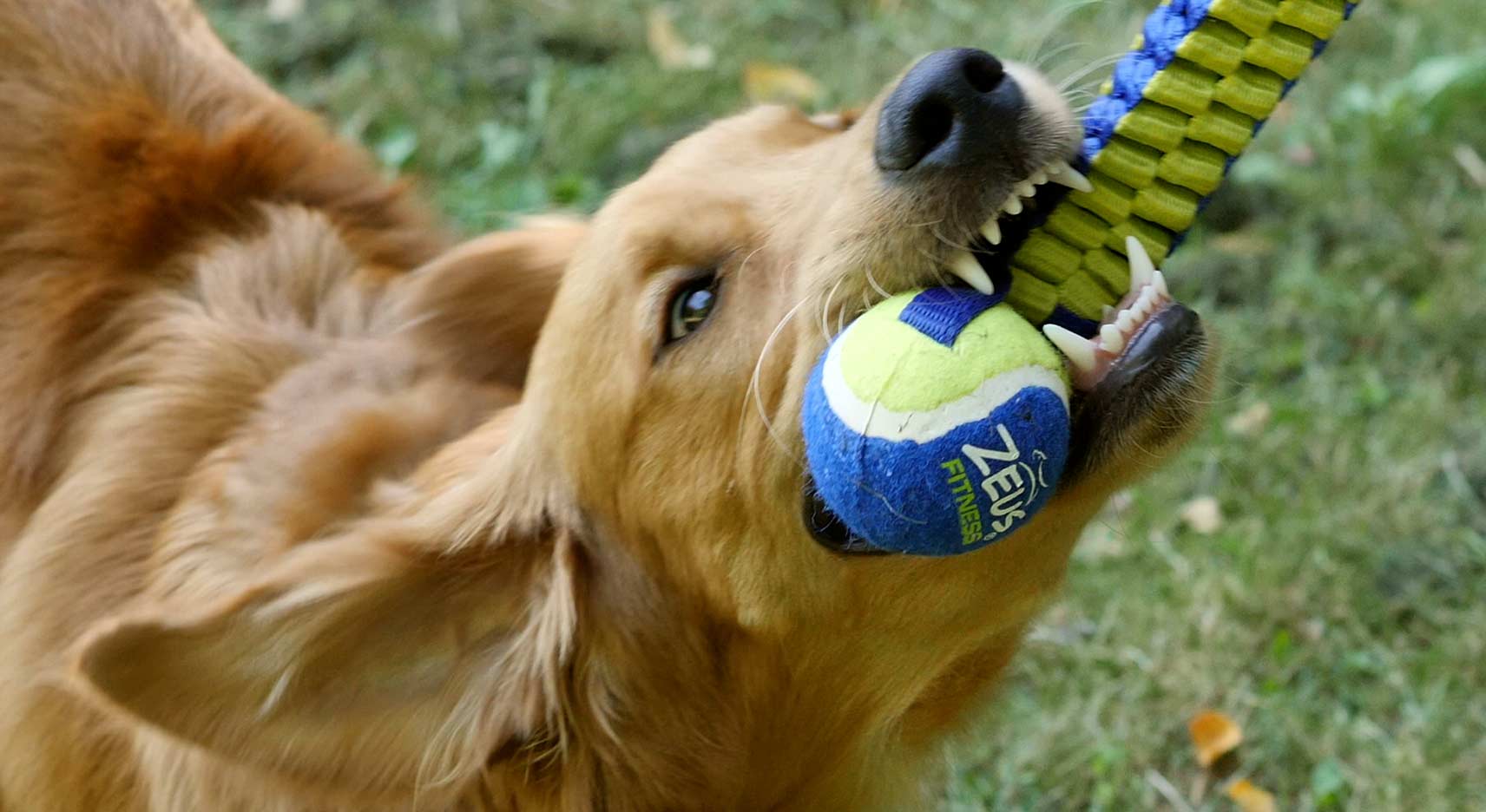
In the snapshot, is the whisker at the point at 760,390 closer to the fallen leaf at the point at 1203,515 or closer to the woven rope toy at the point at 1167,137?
the woven rope toy at the point at 1167,137

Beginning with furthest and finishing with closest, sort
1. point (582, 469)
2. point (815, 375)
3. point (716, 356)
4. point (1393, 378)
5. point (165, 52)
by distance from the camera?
point (1393, 378) → point (165, 52) → point (582, 469) → point (716, 356) → point (815, 375)

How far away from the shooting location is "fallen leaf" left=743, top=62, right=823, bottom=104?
570 centimetres

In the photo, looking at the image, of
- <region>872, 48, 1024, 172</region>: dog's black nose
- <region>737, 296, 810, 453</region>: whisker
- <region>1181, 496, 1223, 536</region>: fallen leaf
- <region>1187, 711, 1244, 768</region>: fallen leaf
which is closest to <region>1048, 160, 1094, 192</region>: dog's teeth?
<region>872, 48, 1024, 172</region>: dog's black nose

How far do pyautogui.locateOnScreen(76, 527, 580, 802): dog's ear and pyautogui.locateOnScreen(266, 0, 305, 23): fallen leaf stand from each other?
4.13 metres

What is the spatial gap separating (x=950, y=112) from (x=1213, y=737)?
6.88 ft

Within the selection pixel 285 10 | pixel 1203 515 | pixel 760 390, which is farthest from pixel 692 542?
pixel 285 10

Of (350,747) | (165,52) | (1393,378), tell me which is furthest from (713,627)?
(1393,378)

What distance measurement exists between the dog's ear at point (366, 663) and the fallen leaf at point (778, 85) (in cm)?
323

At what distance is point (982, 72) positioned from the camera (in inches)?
91.1

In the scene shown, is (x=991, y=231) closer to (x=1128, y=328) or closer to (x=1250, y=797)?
(x=1128, y=328)

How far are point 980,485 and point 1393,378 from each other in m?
2.86

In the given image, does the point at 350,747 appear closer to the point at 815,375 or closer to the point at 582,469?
the point at 582,469

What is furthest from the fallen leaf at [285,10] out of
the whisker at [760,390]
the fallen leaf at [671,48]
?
the whisker at [760,390]

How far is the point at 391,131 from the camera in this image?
5.79 meters
